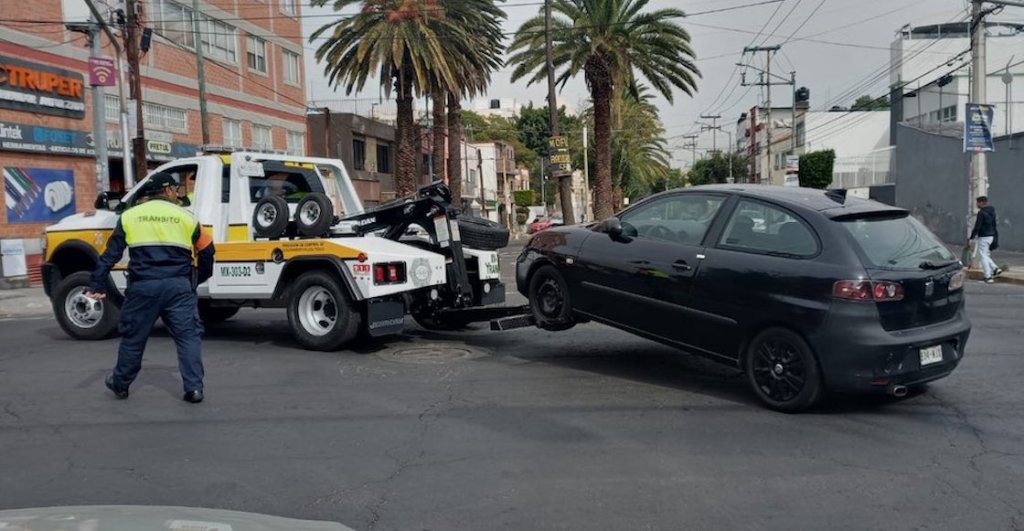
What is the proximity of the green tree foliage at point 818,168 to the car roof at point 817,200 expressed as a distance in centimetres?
4372

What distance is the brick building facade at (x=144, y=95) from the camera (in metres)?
20.0

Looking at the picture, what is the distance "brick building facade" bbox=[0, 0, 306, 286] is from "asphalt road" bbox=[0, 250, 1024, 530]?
14624mm

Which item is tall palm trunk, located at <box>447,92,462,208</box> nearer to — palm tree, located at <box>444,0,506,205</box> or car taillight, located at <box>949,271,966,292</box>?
palm tree, located at <box>444,0,506,205</box>

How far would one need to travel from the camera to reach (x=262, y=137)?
104 ft

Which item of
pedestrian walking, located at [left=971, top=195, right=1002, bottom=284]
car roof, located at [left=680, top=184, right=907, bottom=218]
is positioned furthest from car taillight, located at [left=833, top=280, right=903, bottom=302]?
pedestrian walking, located at [left=971, top=195, right=1002, bottom=284]

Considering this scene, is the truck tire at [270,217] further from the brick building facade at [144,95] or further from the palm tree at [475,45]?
the palm tree at [475,45]

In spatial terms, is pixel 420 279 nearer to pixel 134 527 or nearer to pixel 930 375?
pixel 930 375

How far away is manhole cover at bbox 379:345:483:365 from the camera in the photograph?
8172 mm

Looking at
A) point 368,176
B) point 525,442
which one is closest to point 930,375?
point 525,442

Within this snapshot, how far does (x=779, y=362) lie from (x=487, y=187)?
68368 mm

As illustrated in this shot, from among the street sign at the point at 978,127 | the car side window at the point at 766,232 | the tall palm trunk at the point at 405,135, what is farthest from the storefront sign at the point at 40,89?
the street sign at the point at 978,127

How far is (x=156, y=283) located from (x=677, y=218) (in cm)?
427

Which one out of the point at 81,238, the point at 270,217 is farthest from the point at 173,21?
the point at 270,217

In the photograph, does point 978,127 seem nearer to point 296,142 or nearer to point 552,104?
point 552,104
